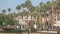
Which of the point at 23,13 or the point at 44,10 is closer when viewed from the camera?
the point at 44,10

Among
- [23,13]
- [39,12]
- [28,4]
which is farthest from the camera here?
[23,13]

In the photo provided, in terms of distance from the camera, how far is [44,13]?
8950 centimetres

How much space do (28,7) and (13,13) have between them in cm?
2881

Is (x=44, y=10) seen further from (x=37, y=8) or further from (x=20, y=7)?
(x=20, y=7)

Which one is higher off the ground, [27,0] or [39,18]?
[27,0]

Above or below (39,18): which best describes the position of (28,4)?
above

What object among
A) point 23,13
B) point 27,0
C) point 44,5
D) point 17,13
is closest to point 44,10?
point 44,5

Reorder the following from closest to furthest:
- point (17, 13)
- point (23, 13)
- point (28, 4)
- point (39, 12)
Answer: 1. point (28, 4)
2. point (39, 12)
3. point (23, 13)
4. point (17, 13)

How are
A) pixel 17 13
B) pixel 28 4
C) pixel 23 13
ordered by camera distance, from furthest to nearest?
pixel 17 13
pixel 23 13
pixel 28 4

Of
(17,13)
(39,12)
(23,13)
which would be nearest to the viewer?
(39,12)

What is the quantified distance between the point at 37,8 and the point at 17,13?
2564cm

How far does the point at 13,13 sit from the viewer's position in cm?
11325

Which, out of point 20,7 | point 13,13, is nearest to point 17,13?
point 13,13

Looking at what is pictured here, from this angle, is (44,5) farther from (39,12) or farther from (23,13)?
(23,13)
